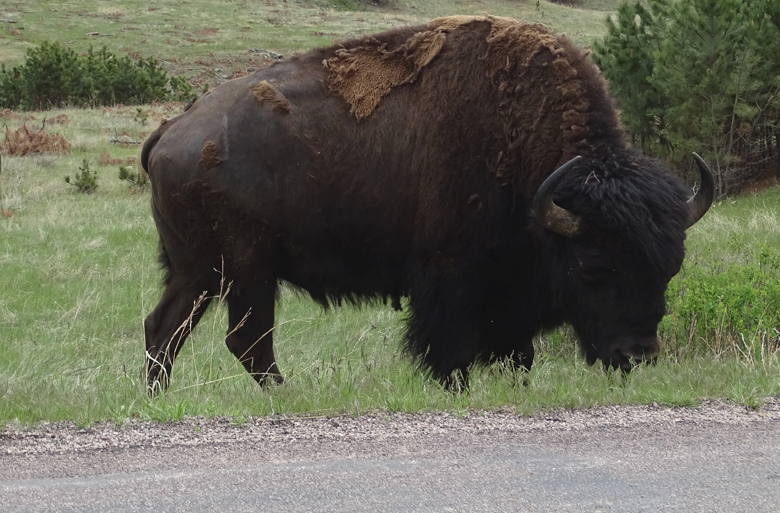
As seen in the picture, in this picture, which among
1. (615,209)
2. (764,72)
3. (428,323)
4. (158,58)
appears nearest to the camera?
(615,209)

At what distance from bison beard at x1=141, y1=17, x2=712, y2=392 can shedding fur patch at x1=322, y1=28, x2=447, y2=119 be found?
0.01 metres

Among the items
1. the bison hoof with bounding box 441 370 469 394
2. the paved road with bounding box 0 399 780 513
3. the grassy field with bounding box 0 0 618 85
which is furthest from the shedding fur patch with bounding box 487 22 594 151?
the grassy field with bounding box 0 0 618 85

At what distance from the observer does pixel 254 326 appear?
7305 mm

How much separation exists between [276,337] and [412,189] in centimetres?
413

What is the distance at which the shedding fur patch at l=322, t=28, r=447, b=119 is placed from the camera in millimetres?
7289

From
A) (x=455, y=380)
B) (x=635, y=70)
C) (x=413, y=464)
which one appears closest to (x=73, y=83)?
(x=635, y=70)

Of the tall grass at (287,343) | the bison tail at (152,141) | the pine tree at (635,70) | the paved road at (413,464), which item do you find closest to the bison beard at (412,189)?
the bison tail at (152,141)

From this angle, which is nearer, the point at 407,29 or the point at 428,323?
the point at 428,323

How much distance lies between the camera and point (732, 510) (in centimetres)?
357

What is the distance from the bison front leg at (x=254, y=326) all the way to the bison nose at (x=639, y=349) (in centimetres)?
252

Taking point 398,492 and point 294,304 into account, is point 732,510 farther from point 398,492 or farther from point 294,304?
point 294,304

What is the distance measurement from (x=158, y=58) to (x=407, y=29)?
47651mm

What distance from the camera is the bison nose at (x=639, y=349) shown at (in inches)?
243

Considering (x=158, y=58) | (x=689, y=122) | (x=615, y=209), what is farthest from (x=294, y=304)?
(x=158, y=58)
